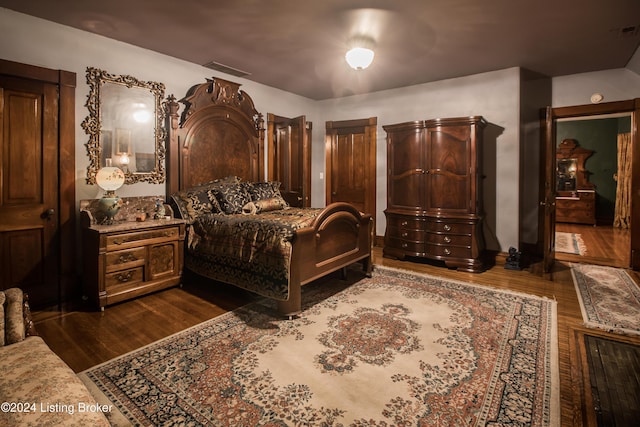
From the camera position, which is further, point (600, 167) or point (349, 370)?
point (600, 167)

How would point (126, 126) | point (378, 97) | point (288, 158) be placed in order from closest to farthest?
point (126, 126), point (288, 158), point (378, 97)

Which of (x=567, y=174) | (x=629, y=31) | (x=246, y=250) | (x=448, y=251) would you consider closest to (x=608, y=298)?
(x=448, y=251)

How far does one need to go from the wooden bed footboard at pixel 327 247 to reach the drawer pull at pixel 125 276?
150 cm

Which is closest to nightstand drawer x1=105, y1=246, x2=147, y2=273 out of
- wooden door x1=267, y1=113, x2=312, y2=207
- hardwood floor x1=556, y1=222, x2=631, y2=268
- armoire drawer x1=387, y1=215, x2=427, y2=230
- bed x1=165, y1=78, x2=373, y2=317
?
bed x1=165, y1=78, x2=373, y2=317

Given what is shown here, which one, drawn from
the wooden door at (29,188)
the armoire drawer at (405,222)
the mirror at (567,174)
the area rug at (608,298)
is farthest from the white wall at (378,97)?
the mirror at (567,174)

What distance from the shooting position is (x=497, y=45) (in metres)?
3.82

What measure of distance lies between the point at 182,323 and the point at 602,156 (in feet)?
33.5

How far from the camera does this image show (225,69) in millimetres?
4641

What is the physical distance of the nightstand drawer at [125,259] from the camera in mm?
3127

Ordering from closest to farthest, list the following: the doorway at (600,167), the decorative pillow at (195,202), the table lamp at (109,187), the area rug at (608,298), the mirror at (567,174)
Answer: the area rug at (608,298)
the table lamp at (109,187)
the decorative pillow at (195,202)
the doorway at (600,167)
the mirror at (567,174)

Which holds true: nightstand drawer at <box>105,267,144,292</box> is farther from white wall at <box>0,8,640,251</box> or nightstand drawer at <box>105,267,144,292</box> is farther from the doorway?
the doorway

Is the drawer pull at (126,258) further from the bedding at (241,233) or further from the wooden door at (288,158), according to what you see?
the wooden door at (288,158)

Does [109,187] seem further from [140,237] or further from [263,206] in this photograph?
[263,206]

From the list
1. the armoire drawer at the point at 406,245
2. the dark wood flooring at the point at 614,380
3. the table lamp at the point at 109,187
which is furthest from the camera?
the armoire drawer at the point at 406,245
